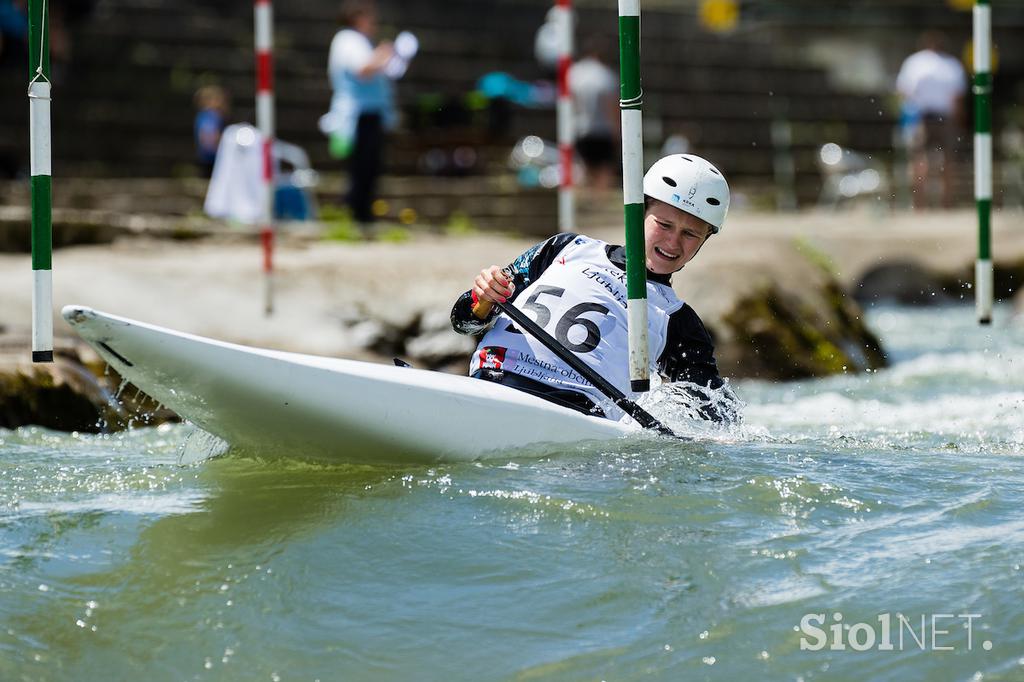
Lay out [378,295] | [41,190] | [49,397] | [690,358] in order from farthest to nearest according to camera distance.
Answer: [378,295] < [49,397] < [690,358] < [41,190]

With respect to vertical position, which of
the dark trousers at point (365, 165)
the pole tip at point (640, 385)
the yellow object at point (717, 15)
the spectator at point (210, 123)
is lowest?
the pole tip at point (640, 385)

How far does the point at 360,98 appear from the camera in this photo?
11.1 metres

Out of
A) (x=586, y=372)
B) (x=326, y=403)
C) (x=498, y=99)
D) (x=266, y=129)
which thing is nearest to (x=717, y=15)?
(x=498, y=99)

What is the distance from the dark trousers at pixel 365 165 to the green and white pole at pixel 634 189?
6486mm

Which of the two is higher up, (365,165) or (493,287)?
(365,165)

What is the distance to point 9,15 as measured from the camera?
12.7 m

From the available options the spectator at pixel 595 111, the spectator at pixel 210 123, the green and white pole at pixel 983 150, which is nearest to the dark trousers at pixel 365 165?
the spectator at pixel 210 123

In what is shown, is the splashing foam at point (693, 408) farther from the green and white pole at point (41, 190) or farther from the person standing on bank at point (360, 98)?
the person standing on bank at point (360, 98)

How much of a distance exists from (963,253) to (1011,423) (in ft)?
23.9

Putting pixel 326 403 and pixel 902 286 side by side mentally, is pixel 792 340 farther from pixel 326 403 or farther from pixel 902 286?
pixel 326 403

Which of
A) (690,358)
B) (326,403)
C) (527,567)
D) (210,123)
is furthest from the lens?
(210,123)

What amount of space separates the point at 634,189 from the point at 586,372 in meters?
0.67

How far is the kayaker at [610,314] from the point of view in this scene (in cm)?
514

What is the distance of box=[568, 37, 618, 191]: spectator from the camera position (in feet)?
47.2
